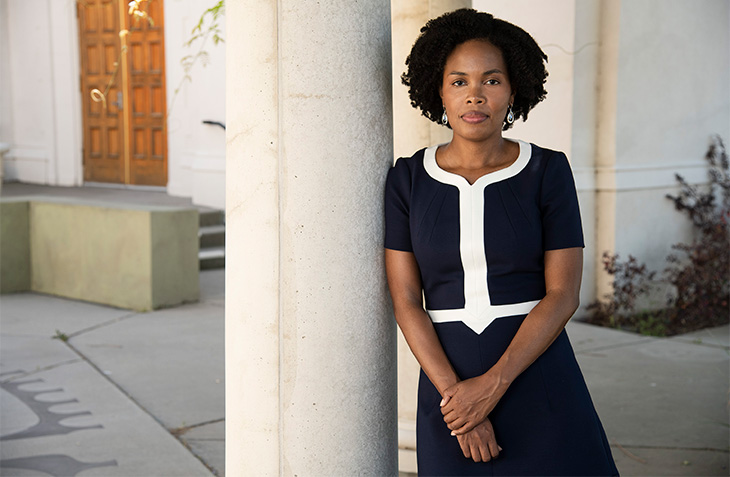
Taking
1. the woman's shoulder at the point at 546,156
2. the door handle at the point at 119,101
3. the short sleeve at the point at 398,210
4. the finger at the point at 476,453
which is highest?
the door handle at the point at 119,101

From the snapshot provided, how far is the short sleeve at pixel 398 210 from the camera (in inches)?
87.2

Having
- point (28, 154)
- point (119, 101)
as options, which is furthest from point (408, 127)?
point (28, 154)

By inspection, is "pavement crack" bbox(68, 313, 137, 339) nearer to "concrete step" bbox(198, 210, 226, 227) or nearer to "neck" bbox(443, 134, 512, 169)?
"concrete step" bbox(198, 210, 226, 227)

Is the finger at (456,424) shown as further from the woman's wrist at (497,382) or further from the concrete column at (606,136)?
the concrete column at (606,136)

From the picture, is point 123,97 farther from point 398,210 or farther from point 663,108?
point 398,210

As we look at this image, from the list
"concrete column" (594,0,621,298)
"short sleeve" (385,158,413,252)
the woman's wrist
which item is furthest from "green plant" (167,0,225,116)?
"concrete column" (594,0,621,298)

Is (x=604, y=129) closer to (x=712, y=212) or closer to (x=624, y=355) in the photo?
(x=712, y=212)

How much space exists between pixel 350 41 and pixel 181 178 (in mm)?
9704

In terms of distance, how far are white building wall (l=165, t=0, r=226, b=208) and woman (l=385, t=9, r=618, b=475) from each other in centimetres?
880

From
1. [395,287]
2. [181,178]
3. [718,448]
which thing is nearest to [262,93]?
[395,287]

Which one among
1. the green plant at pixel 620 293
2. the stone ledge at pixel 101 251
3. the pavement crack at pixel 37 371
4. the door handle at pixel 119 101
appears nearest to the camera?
the pavement crack at pixel 37 371

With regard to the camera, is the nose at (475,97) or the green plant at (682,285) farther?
the green plant at (682,285)

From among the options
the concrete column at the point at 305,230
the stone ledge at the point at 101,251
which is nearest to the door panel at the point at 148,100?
the stone ledge at the point at 101,251

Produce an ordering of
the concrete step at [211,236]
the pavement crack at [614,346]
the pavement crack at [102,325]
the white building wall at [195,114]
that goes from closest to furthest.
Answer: the pavement crack at [614,346] < the pavement crack at [102,325] < the concrete step at [211,236] < the white building wall at [195,114]
